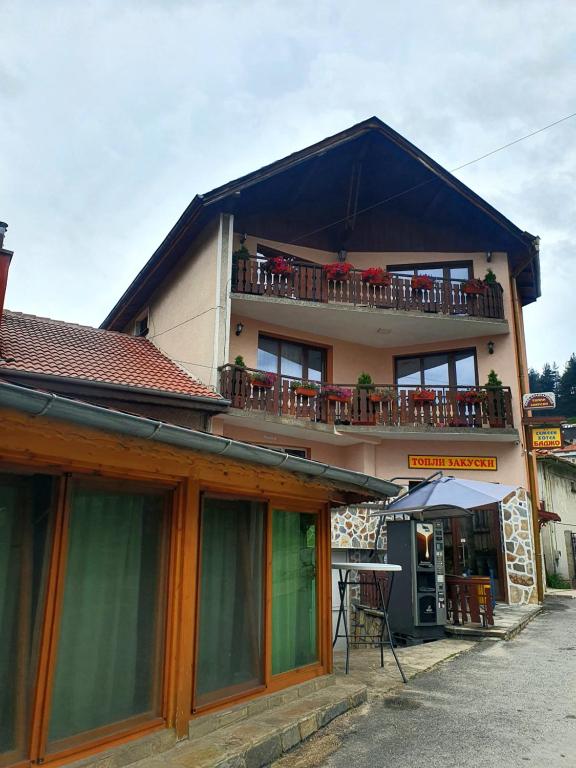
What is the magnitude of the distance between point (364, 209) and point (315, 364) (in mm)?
4606

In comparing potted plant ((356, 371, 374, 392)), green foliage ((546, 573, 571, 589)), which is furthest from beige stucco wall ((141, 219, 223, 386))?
green foliage ((546, 573, 571, 589))

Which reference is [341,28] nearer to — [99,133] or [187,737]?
[99,133]

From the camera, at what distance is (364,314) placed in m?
16.3

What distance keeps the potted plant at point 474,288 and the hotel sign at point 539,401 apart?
302 centimetres

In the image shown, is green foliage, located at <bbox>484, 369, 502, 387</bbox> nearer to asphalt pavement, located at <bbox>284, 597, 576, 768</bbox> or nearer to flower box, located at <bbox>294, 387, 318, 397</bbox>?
flower box, located at <bbox>294, 387, 318, 397</bbox>

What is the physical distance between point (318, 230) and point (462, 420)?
6409 millimetres

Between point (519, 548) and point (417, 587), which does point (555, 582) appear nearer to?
point (519, 548)

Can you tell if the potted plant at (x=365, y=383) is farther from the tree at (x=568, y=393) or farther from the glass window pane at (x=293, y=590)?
the tree at (x=568, y=393)

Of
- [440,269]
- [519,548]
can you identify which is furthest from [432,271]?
[519,548]

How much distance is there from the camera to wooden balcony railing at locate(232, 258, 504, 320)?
15.7m

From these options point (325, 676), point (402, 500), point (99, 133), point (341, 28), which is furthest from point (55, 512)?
point (99, 133)

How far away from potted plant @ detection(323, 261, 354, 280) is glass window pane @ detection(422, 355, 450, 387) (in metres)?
3.64

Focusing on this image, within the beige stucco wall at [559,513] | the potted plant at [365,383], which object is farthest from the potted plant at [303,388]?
the beige stucco wall at [559,513]

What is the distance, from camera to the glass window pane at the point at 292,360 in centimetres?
1669
